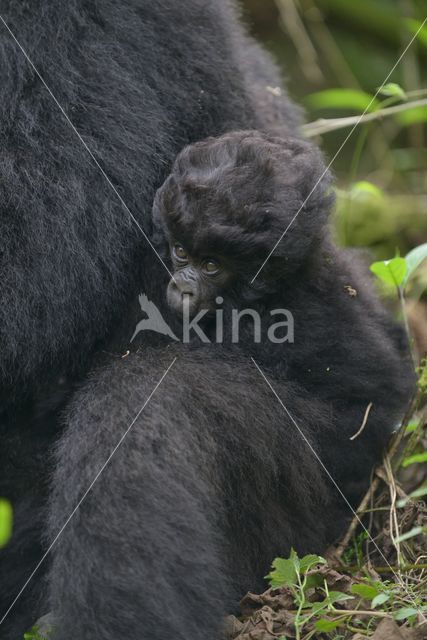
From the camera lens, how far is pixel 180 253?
8.71ft

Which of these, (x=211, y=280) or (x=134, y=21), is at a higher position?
(x=134, y=21)

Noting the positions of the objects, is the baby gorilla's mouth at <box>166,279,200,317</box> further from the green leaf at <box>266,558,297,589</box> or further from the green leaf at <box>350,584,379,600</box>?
the green leaf at <box>350,584,379,600</box>

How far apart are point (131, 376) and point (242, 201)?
526mm

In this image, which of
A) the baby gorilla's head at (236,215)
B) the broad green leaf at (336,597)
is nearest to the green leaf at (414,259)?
the baby gorilla's head at (236,215)

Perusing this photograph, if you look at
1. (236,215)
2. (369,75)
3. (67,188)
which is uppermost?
(67,188)

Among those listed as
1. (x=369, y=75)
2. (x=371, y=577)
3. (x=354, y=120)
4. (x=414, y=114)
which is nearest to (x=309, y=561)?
(x=371, y=577)

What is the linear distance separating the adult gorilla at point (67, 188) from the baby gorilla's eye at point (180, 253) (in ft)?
0.31

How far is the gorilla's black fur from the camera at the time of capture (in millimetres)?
2168

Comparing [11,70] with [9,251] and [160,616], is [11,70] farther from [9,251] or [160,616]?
[160,616]

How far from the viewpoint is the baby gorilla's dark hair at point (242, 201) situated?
8.37ft

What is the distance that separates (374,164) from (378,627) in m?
3.88

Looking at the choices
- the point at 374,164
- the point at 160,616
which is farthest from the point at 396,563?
the point at 374,164

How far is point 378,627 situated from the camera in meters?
2.18

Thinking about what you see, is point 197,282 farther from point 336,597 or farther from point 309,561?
point 336,597
